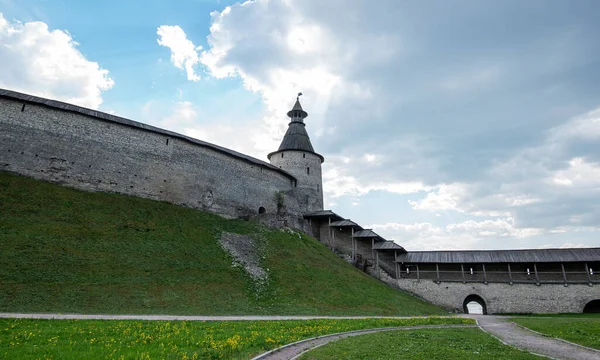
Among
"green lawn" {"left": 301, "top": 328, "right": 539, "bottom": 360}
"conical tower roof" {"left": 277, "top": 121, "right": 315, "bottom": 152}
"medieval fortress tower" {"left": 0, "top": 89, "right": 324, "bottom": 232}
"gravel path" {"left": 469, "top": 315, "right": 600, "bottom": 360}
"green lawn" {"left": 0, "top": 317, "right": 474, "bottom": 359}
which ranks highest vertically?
"conical tower roof" {"left": 277, "top": 121, "right": 315, "bottom": 152}

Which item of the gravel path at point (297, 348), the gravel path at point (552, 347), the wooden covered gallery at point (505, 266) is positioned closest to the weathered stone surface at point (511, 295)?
the wooden covered gallery at point (505, 266)

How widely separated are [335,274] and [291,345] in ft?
55.4

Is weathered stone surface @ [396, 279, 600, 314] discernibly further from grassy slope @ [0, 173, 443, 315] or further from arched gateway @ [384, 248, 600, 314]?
grassy slope @ [0, 173, 443, 315]

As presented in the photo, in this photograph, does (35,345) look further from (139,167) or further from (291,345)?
(139,167)

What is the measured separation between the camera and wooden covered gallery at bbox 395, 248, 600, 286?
27.6 meters

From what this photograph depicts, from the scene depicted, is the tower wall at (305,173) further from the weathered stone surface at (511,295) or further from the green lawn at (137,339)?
the green lawn at (137,339)

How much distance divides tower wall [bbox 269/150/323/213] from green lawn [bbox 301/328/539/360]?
1236 inches

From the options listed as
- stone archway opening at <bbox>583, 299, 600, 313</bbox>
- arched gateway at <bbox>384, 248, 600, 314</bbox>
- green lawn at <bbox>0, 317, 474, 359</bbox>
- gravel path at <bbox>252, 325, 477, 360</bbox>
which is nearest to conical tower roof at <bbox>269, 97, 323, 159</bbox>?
arched gateway at <bbox>384, 248, 600, 314</bbox>

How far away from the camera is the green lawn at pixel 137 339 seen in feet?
22.3

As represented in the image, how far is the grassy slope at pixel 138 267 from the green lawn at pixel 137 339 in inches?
206

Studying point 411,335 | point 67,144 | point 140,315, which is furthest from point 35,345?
point 67,144

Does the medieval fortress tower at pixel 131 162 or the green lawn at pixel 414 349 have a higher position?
the medieval fortress tower at pixel 131 162

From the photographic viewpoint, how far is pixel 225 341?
834 cm

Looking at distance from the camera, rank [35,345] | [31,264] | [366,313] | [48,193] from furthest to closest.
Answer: [48,193]
[366,313]
[31,264]
[35,345]
